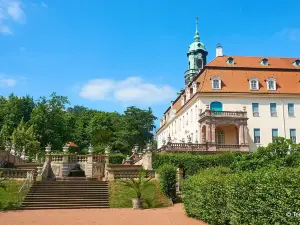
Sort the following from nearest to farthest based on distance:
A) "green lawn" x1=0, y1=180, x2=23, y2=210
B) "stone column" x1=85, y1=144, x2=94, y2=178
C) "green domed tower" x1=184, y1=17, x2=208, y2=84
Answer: "green lawn" x1=0, y1=180, x2=23, y2=210
"stone column" x1=85, y1=144, x2=94, y2=178
"green domed tower" x1=184, y1=17, x2=208, y2=84

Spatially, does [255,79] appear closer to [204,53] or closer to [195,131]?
[195,131]

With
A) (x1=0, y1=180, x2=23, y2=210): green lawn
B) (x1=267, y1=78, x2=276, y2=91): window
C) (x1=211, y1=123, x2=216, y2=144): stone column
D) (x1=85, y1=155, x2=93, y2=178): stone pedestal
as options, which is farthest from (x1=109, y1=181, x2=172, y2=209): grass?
(x1=267, y1=78, x2=276, y2=91): window

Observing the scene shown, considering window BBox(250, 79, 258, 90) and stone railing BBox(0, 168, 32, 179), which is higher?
window BBox(250, 79, 258, 90)

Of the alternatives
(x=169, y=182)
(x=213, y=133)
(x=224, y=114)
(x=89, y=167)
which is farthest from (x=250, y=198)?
(x=224, y=114)

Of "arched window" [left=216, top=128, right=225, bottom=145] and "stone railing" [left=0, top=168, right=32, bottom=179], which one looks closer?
"stone railing" [left=0, top=168, right=32, bottom=179]

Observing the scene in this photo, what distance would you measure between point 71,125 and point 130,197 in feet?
196

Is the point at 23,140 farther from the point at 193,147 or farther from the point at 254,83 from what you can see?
the point at 254,83

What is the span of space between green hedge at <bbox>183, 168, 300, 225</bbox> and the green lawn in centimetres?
1213

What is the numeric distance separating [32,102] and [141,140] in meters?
25.7

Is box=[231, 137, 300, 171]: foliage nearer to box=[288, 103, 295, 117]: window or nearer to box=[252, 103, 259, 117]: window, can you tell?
box=[252, 103, 259, 117]: window

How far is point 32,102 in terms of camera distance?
75562 mm

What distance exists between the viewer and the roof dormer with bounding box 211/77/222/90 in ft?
146

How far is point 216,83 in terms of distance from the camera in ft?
147

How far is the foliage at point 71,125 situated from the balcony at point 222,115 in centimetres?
2550
